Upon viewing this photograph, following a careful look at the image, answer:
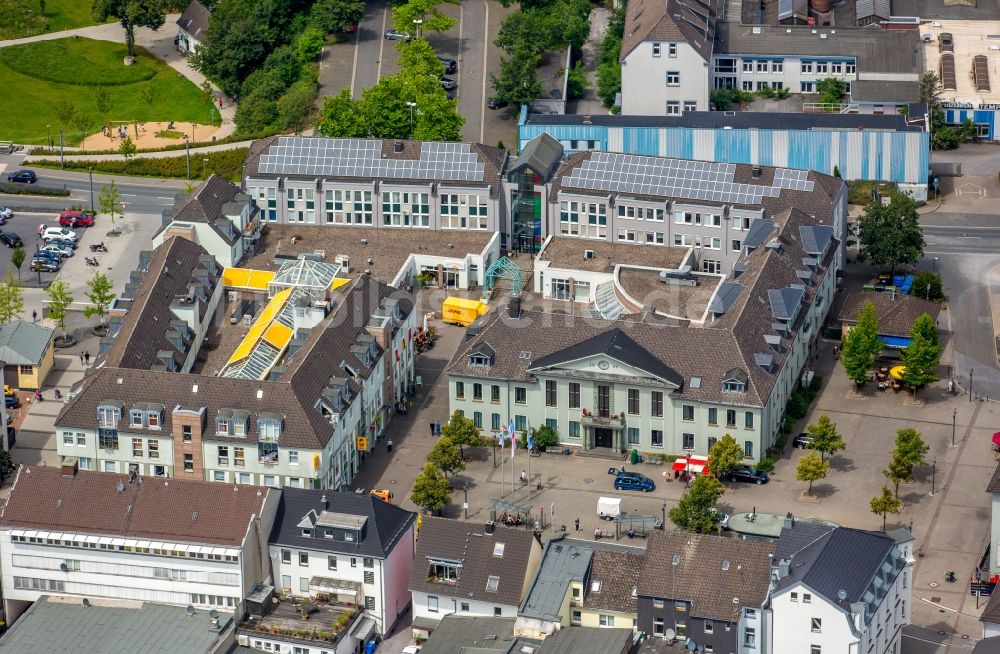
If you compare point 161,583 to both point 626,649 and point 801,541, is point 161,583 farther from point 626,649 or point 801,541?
point 801,541

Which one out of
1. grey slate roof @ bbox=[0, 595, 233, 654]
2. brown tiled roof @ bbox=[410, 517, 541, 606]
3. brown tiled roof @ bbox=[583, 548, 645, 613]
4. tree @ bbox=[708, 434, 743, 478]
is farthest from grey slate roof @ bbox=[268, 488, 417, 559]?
tree @ bbox=[708, 434, 743, 478]

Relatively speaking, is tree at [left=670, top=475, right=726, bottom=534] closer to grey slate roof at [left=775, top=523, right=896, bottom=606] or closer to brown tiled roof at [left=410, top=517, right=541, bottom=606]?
brown tiled roof at [left=410, top=517, right=541, bottom=606]

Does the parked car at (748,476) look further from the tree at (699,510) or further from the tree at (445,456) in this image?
the tree at (445,456)

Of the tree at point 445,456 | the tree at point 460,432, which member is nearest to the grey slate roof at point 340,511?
the tree at point 445,456

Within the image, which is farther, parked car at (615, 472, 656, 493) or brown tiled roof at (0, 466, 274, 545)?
parked car at (615, 472, 656, 493)

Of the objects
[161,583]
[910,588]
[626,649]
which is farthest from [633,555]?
[161,583]

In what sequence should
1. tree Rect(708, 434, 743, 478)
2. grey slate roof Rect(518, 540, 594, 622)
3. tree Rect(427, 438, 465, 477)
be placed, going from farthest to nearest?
tree Rect(427, 438, 465, 477)
tree Rect(708, 434, 743, 478)
grey slate roof Rect(518, 540, 594, 622)
